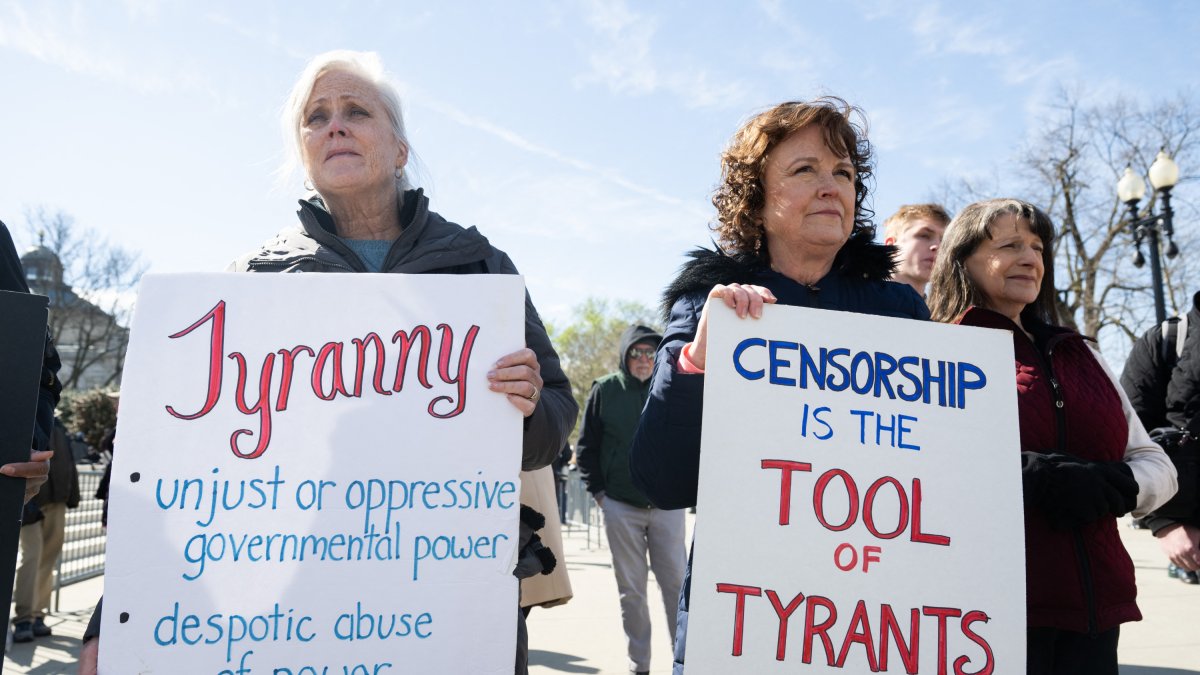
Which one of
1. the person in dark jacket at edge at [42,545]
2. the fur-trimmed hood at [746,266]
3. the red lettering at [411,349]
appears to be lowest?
the person in dark jacket at edge at [42,545]

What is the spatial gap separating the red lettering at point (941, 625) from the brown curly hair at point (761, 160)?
2.92 feet

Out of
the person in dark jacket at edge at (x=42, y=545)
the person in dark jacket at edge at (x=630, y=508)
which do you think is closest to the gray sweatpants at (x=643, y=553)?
the person in dark jacket at edge at (x=630, y=508)

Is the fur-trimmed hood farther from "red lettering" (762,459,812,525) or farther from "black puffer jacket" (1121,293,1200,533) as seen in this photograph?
"black puffer jacket" (1121,293,1200,533)

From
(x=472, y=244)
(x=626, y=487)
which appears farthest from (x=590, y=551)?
(x=472, y=244)

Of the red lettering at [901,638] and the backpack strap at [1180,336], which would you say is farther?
the backpack strap at [1180,336]

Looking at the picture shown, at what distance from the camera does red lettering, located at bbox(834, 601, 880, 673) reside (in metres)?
1.69

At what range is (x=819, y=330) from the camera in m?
1.85

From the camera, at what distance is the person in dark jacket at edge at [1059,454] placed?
82.4 inches

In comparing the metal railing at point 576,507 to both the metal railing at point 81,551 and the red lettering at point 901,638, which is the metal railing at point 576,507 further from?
the red lettering at point 901,638

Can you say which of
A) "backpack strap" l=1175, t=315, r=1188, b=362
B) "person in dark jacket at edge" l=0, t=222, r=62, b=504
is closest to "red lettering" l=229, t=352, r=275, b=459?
"person in dark jacket at edge" l=0, t=222, r=62, b=504

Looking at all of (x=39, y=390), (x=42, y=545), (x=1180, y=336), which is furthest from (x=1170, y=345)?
(x=42, y=545)

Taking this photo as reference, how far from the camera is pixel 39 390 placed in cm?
187

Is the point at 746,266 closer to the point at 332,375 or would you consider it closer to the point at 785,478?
the point at 785,478

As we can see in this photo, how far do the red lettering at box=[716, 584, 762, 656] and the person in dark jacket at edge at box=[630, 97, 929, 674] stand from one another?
187 millimetres
